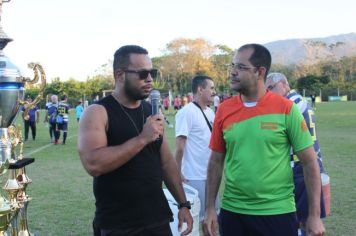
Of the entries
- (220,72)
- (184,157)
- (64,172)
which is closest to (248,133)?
(184,157)

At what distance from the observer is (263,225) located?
11.0 feet

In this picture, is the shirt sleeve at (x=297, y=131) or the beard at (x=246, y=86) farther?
the beard at (x=246, y=86)

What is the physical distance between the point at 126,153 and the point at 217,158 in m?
0.97

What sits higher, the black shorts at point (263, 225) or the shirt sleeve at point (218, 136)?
the shirt sleeve at point (218, 136)

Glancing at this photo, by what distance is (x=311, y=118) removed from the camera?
197 inches

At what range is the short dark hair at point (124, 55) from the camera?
10.7 ft

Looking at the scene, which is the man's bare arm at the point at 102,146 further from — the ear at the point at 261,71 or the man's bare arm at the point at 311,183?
the man's bare arm at the point at 311,183

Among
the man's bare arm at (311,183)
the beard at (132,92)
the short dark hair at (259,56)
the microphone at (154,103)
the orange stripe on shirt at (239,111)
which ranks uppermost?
the short dark hair at (259,56)

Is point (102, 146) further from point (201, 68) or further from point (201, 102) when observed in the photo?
point (201, 68)

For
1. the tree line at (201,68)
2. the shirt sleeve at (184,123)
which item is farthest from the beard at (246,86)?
the tree line at (201,68)

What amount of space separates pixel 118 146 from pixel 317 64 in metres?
101

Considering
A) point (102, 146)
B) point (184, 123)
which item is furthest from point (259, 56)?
point (184, 123)

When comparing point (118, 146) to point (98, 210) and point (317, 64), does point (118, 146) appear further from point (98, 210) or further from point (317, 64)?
point (317, 64)

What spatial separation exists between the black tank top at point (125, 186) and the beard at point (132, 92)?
9cm
